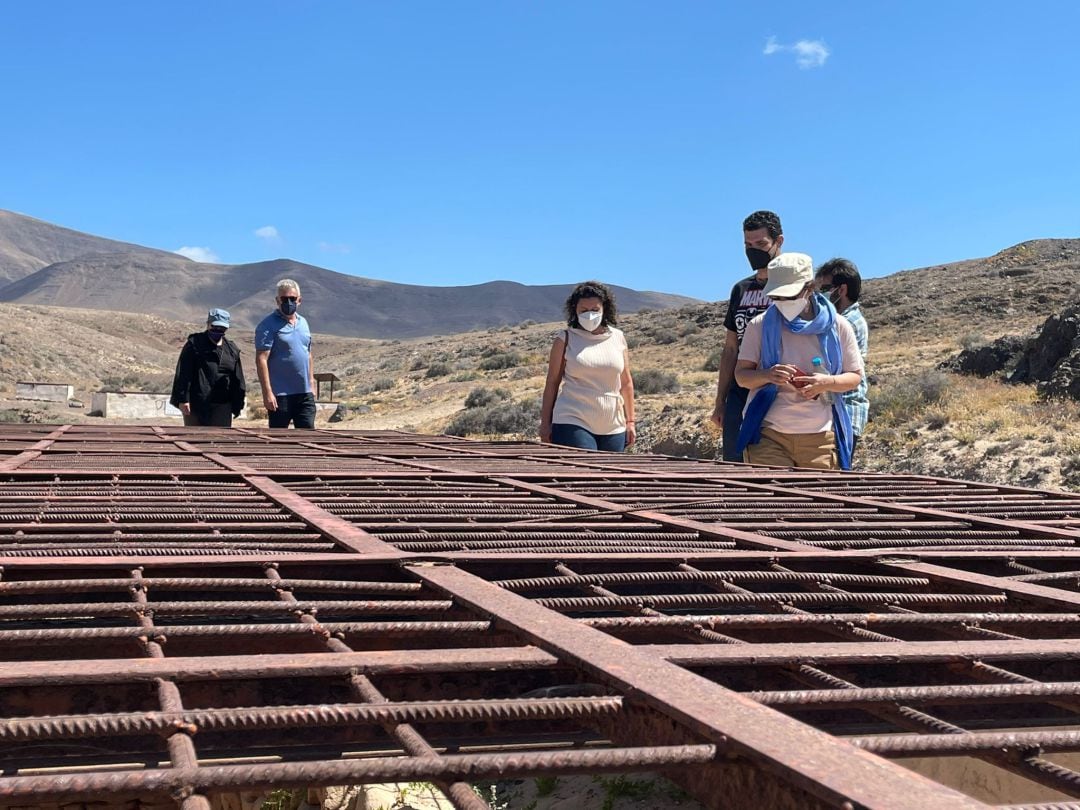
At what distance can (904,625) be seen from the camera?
93.2 inches

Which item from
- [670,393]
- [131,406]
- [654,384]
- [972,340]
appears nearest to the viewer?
[670,393]

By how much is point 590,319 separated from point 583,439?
2.81 feet

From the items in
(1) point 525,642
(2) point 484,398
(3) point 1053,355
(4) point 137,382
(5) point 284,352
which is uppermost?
(3) point 1053,355

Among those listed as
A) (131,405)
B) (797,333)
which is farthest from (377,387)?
(797,333)

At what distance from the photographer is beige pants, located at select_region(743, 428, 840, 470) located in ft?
19.2

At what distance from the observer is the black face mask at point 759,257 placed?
6076 mm

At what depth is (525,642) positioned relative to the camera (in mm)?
1976

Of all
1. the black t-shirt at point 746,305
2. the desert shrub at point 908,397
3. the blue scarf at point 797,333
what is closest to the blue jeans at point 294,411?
the black t-shirt at point 746,305

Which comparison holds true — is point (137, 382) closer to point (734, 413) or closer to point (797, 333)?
point (734, 413)

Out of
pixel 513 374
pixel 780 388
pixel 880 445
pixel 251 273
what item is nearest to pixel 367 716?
pixel 780 388

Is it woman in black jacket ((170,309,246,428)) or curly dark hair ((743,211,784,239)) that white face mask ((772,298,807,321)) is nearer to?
curly dark hair ((743,211,784,239))

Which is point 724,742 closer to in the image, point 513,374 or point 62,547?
point 62,547

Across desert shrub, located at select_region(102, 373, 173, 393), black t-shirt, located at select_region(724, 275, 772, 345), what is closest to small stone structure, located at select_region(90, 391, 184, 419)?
desert shrub, located at select_region(102, 373, 173, 393)

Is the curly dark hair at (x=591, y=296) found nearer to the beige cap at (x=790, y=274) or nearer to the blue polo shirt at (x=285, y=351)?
the beige cap at (x=790, y=274)
